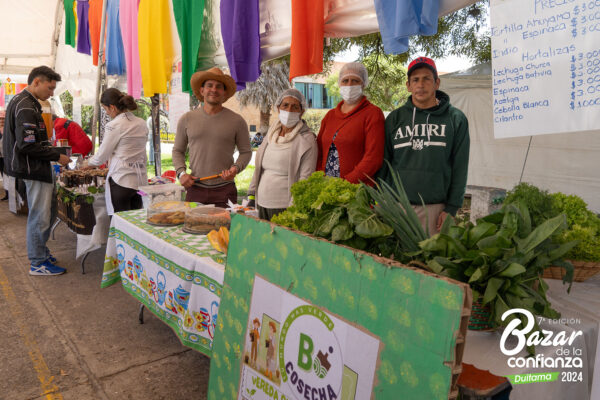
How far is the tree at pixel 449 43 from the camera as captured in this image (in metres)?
6.55

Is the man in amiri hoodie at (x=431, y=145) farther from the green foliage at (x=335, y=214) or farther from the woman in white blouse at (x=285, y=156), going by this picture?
the green foliage at (x=335, y=214)

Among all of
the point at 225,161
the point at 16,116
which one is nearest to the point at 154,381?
the point at 225,161

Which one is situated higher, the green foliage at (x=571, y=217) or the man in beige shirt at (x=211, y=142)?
the man in beige shirt at (x=211, y=142)

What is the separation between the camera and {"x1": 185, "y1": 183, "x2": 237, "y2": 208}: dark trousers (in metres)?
3.38

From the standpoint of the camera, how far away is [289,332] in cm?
134

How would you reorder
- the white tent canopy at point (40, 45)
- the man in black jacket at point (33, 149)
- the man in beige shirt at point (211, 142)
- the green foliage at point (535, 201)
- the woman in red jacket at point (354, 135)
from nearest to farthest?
the green foliage at point (535, 201), the woman in red jacket at point (354, 135), the man in beige shirt at point (211, 142), the man in black jacket at point (33, 149), the white tent canopy at point (40, 45)

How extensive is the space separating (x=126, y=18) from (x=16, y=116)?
207cm

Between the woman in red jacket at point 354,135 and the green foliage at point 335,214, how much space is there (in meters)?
1.02

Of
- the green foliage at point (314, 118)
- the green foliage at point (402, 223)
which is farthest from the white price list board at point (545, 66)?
the green foliage at point (314, 118)

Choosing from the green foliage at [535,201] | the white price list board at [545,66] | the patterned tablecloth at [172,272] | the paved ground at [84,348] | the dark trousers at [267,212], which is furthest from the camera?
the dark trousers at [267,212]

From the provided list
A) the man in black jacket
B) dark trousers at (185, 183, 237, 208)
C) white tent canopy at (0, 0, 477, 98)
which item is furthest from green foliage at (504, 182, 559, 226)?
white tent canopy at (0, 0, 477, 98)

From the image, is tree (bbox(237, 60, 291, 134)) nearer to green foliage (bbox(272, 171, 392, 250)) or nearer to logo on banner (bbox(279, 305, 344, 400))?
green foliage (bbox(272, 171, 392, 250))

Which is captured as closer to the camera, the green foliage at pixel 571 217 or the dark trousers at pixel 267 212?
the green foliage at pixel 571 217

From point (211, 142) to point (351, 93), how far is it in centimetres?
126
